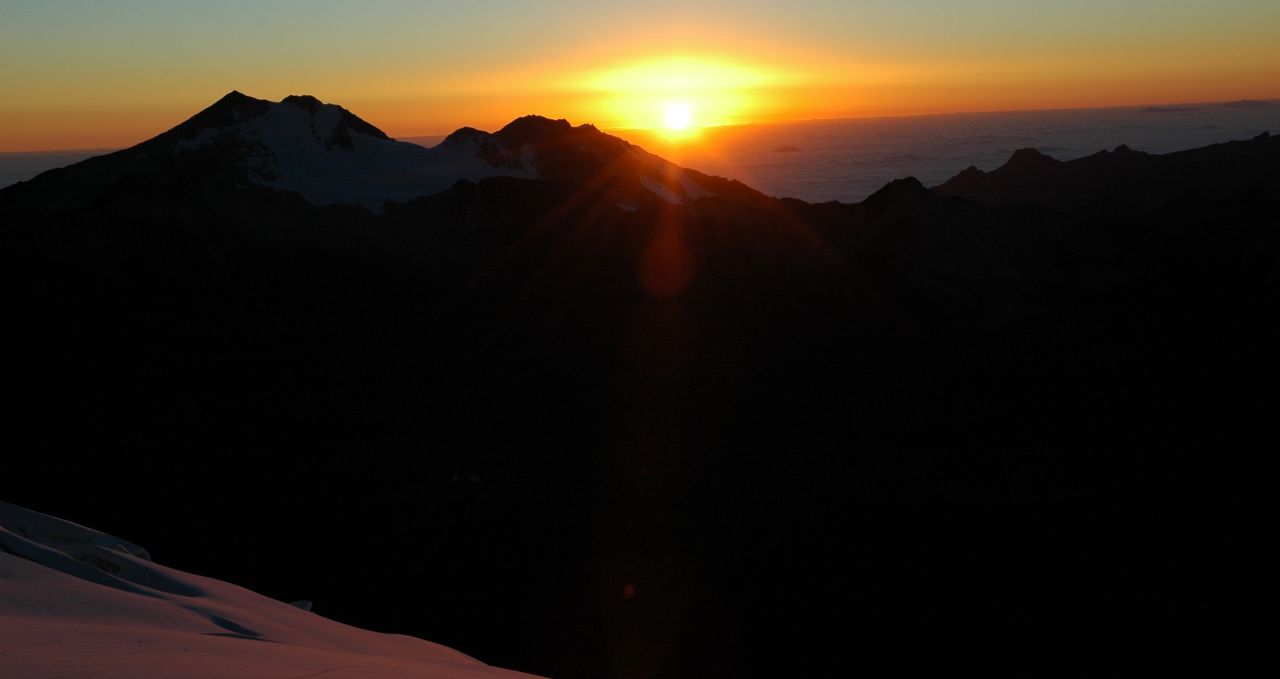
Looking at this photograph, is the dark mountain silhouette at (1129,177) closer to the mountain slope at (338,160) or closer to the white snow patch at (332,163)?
the mountain slope at (338,160)

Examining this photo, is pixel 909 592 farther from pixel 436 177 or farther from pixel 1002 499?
pixel 436 177

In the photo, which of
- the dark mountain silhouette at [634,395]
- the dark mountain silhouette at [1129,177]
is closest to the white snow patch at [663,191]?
the dark mountain silhouette at [634,395]

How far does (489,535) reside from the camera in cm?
2547

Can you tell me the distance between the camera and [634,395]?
3559cm

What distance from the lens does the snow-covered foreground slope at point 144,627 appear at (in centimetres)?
827

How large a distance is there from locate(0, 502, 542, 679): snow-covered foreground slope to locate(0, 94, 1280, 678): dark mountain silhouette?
24.8 feet

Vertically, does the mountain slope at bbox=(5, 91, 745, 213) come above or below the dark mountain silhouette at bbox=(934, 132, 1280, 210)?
above

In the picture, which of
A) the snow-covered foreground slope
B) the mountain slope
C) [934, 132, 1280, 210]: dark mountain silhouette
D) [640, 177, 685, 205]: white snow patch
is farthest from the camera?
[934, 132, 1280, 210]: dark mountain silhouette

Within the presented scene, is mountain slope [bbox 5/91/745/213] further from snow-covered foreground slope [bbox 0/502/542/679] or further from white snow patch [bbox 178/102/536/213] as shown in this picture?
snow-covered foreground slope [bbox 0/502/542/679]

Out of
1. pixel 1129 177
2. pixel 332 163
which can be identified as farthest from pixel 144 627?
pixel 1129 177

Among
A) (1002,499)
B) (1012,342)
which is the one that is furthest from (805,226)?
(1002,499)

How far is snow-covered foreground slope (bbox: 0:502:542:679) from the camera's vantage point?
27.1 ft

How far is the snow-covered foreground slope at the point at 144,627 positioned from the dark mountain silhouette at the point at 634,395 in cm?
756

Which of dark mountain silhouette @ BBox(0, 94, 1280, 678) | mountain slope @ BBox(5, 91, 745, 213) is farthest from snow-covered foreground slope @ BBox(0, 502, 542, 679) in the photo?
mountain slope @ BBox(5, 91, 745, 213)
